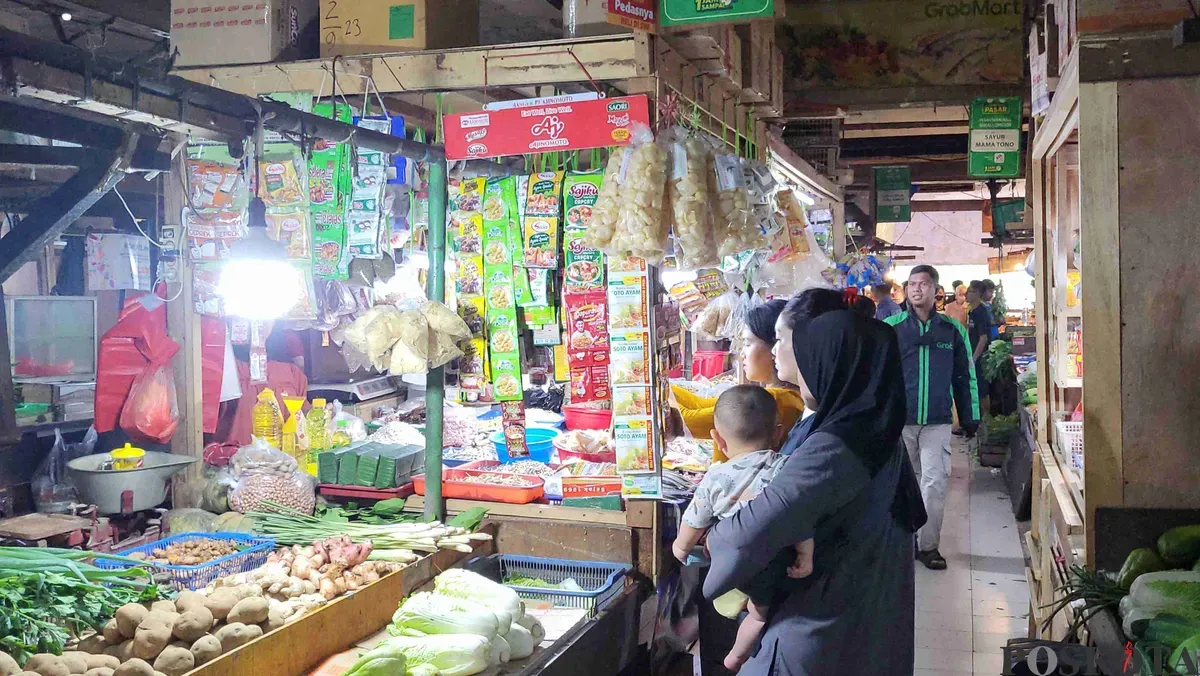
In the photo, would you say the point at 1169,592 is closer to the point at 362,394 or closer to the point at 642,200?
the point at 642,200

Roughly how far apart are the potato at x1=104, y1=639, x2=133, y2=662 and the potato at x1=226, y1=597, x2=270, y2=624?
0.30m

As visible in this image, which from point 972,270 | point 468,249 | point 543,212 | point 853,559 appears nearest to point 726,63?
point 543,212

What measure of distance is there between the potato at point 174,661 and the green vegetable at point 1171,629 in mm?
2565

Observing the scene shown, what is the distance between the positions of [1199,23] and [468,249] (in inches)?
118

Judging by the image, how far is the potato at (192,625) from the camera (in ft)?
9.48

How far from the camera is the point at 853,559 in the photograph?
261 cm

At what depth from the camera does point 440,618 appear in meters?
3.44

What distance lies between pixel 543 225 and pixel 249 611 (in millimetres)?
2122

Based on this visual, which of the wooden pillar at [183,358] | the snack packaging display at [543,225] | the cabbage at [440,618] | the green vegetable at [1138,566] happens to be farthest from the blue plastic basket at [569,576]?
the green vegetable at [1138,566]

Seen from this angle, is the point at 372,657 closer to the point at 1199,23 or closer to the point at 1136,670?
the point at 1136,670

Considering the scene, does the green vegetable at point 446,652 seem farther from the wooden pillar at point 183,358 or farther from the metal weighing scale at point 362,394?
the metal weighing scale at point 362,394

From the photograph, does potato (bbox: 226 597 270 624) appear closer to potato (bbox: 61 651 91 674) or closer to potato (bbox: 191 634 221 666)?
potato (bbox: 191 634 221 666)

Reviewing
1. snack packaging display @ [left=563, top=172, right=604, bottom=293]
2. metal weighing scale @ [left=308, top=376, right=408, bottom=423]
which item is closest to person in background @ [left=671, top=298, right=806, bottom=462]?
snack packaging display @ [left=563, top=172, right=604, bottom=293]

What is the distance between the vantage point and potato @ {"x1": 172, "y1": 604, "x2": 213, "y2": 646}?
2.89m
